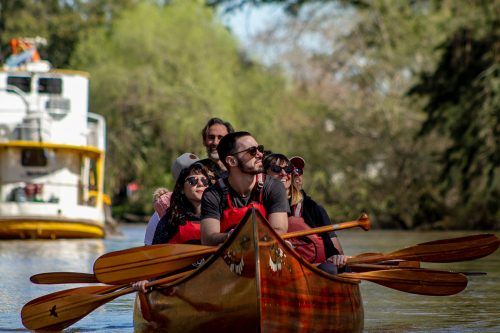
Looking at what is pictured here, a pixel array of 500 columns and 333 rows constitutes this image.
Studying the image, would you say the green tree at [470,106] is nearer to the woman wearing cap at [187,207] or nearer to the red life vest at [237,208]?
the woman wearing cap at [187,207]

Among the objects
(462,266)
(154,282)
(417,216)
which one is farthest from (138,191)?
(154,282)

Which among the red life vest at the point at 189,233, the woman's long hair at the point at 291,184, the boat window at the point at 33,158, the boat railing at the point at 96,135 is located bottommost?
the red life vest at the point at 189,233

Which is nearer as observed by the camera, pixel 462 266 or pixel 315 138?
pixel 462 266

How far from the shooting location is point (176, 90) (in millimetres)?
46906

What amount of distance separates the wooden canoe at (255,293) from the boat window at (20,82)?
2413cm

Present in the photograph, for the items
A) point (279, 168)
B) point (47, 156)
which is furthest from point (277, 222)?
point (47, 156)

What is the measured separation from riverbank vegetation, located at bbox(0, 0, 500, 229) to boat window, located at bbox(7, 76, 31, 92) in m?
5.36

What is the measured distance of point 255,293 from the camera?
848 centimetres

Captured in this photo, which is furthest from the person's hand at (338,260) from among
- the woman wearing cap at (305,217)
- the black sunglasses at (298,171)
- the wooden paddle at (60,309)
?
the wooden paddle at (60,309)

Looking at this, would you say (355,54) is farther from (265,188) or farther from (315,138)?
(265,188)

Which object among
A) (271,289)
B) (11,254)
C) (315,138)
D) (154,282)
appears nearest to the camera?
(271,289)

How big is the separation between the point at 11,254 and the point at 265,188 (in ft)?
50.8

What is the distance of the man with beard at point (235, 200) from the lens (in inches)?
346

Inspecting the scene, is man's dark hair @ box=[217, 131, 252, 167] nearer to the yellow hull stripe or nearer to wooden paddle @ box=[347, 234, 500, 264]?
wooden paddle @ box=[347, 234, 500, 264]
